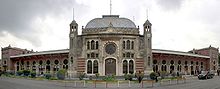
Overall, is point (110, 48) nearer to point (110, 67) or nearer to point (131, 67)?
point (110, 67)

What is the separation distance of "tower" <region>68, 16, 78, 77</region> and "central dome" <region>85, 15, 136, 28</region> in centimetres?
341

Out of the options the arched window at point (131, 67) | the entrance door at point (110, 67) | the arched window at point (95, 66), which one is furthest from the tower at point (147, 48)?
the arched window at point (95, 66)

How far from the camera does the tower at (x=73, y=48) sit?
63.2 m

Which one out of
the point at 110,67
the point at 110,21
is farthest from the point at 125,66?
the point at 110,21

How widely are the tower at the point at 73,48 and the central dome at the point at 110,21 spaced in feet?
11.2

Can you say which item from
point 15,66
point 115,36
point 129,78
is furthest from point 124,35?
point 15,66

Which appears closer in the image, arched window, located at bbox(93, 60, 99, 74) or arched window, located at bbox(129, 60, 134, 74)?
arched window, located at bbox(93, 60, 99, 74)

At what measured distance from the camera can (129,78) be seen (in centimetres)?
4756

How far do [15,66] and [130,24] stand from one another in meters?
34.0

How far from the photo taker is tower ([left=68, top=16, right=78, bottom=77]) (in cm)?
6316

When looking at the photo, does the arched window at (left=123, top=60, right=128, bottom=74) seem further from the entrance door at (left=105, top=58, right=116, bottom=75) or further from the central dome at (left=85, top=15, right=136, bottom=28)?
the central dome at (left=85, top=15, right=136, bottom=28)

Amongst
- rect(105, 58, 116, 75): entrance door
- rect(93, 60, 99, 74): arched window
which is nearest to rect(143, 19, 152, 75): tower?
rect(105, 58, 116, 75): entrance door

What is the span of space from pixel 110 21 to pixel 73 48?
9202 mm

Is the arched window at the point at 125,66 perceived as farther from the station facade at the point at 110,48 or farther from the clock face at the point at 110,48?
the clock face at the point at 110,48
